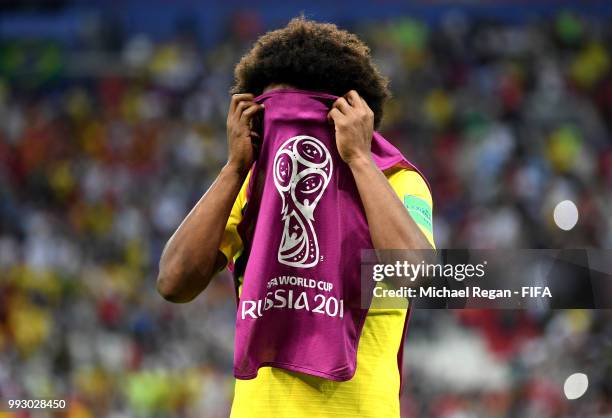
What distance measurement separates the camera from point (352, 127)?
191 cm

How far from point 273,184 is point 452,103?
9.30m

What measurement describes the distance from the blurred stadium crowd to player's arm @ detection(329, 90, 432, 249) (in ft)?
12.3

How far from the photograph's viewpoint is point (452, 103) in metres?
11.0

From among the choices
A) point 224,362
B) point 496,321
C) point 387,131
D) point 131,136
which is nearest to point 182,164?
point 131,136

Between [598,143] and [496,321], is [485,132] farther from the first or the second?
[496,321]

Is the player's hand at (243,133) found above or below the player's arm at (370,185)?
above

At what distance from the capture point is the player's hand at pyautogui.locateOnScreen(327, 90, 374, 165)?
6.24ft

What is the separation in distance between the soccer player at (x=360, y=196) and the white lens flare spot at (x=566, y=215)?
4500 millimetres

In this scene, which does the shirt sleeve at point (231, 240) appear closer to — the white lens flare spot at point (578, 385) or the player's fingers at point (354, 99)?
the player's fingers at point (354, 99)

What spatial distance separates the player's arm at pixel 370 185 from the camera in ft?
6.03
